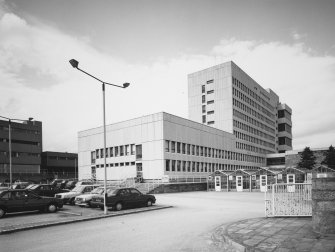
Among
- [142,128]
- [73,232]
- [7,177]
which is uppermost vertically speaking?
[142,128]

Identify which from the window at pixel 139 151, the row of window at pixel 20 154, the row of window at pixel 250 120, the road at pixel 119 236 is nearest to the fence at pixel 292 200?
the road at pixel 119 236

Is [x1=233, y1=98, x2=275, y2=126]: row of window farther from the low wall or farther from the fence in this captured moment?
the fence

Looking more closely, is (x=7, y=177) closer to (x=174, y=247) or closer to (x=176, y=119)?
(x=176, y=119)

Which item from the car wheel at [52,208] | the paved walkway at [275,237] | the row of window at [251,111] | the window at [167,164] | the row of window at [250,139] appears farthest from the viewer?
the row of window at [251,111]

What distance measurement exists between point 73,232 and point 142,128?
3962 centimetres

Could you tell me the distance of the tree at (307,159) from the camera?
267 ft

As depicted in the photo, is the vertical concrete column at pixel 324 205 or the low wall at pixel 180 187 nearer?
the vertical concrete column at pixel 324 205

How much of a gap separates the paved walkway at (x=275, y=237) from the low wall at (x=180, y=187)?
85.0ft

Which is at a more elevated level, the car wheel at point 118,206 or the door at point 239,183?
the car wheel at point 118,206

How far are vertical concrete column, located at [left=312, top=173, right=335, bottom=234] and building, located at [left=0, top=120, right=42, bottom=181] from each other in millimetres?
76019

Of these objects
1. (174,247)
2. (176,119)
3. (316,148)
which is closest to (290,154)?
(316,148)

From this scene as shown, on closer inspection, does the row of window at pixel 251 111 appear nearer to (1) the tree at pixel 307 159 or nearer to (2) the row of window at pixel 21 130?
(1) the tree at pixel 307 159

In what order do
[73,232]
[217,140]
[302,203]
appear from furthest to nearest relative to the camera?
[217,140] → [302,203] → [73,232]

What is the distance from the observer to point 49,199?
60.0 ft
